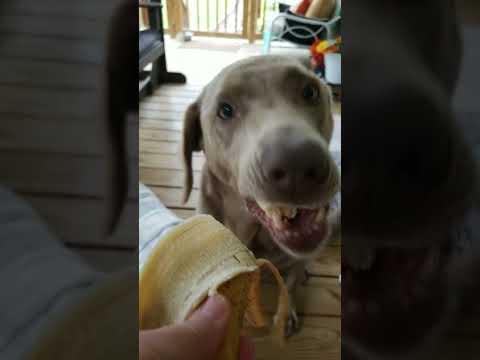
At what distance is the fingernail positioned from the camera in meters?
0.23

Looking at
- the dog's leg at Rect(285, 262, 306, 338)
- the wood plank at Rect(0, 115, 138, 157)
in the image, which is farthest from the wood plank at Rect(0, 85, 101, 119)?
the dog's leg at Rect(285, 262, 306, 338)

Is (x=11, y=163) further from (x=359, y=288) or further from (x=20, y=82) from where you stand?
(x=359, y=288)

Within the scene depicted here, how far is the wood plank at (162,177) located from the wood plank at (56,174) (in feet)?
0.16

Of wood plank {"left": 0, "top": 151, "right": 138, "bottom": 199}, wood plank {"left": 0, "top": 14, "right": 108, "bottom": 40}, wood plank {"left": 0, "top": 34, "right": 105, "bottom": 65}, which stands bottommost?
wood plank {"left": 0, "top": 151, "right": 138, "bottom": 199}

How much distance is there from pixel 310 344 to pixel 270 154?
0.52 ft

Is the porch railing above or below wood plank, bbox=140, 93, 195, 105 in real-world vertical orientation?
above

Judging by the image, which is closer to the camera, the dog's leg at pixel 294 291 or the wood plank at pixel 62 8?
the wood plank at pixel 62 8

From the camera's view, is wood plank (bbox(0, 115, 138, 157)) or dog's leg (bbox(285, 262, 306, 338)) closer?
wood plank (bbox(0, 115, 138, 157))

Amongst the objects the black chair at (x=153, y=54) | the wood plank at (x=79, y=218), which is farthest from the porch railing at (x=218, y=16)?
the wood plank at (x=79, y=218)

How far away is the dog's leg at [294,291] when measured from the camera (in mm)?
332

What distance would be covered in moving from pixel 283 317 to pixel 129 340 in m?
0.15

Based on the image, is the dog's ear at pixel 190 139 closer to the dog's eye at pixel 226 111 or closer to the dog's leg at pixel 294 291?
the dog's eye at pixel 226 111

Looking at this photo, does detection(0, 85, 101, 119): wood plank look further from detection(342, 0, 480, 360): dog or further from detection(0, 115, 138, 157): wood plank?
detection(342, 0, 480, 360): dog

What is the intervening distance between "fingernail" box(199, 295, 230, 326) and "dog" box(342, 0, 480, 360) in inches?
3.0
